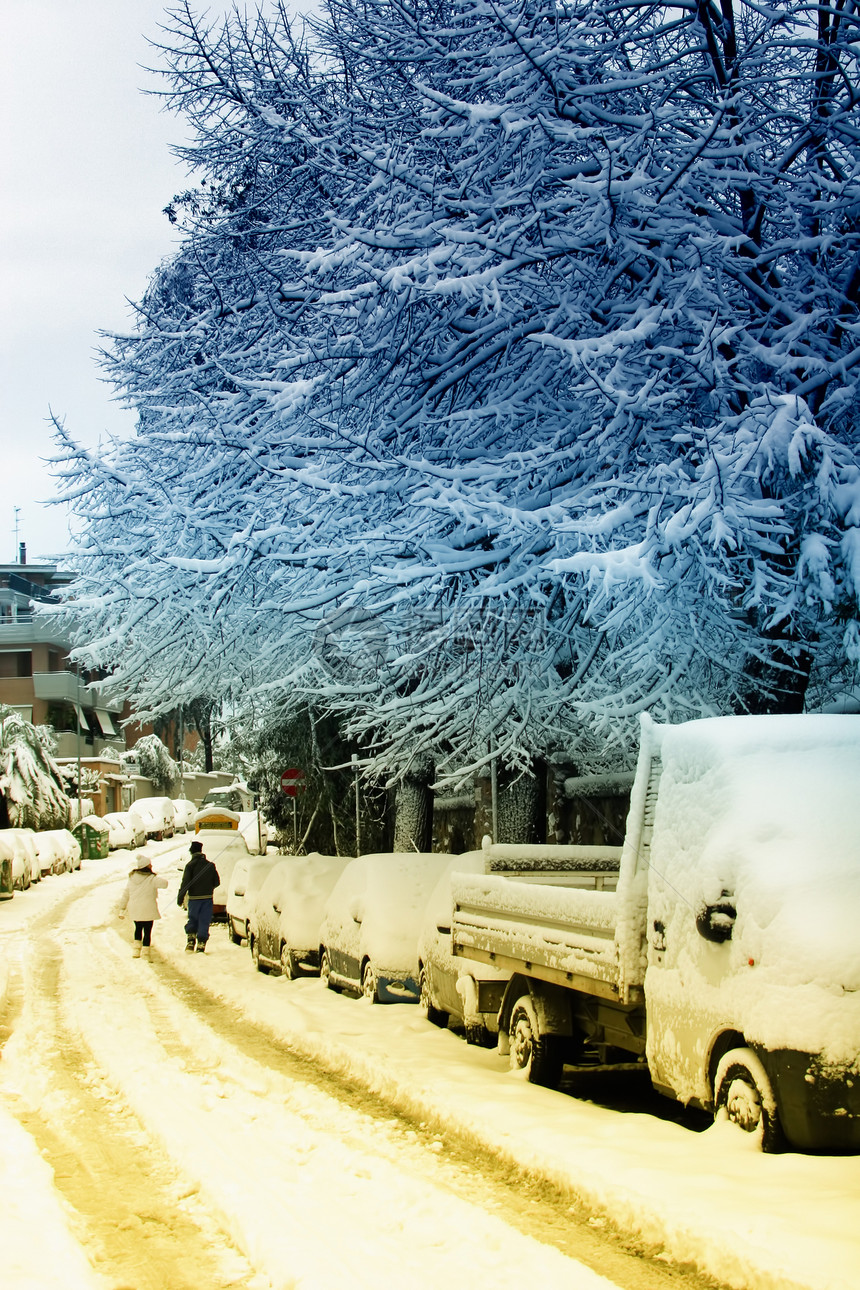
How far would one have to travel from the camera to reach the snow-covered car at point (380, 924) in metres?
11.4

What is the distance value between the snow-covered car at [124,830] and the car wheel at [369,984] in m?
48.4

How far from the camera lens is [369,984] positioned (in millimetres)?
11641

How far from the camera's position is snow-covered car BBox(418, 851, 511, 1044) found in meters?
9.09

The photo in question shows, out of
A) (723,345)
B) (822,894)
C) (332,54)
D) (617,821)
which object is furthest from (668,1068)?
(617,821)

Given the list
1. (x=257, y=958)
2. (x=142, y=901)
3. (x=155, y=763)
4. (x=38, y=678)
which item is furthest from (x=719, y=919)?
(x=155, y=763)

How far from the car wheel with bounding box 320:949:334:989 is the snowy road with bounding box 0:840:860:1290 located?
300 centimetres

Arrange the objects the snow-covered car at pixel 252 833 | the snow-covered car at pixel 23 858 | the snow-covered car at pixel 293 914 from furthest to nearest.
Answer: the snow-covered car at pixel 252 833, the snow-covered car at pixel 23 858, the snow-covered car at pixel 293 914

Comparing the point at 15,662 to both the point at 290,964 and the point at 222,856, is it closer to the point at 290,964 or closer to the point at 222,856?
the point at 222,856

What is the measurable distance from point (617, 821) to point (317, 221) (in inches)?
438

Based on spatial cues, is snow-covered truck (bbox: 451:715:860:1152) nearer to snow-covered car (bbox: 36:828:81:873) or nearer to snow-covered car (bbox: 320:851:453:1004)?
snow-covered car (bbox: 320:851:453:1004)

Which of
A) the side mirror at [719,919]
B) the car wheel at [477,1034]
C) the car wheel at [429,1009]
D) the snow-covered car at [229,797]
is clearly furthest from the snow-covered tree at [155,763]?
the side mirror at [719,919]

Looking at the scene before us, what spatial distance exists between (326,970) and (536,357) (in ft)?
23.7

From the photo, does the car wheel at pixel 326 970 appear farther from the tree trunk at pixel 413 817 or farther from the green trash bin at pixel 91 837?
the green trash bin at pixel 91 837

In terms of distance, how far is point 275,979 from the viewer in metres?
14.9
